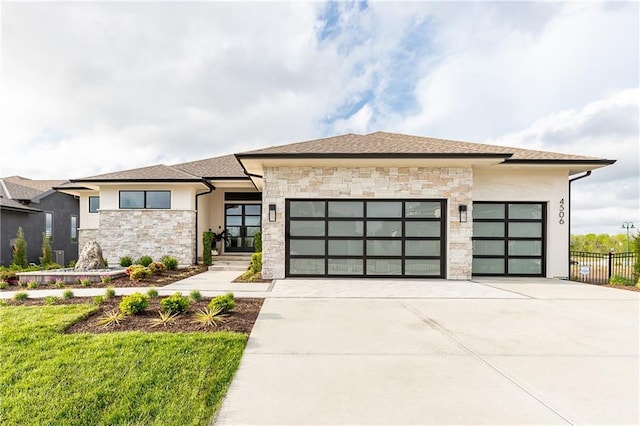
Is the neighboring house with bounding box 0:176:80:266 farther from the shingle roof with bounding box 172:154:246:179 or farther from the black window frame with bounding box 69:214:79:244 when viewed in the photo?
the shingle roof with bounding box 172:154:246:179

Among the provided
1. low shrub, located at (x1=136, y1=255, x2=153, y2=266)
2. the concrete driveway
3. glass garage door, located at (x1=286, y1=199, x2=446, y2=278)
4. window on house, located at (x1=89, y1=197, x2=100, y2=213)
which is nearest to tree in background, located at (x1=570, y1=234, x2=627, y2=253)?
glass garage door, located at (x1=286, y1=199, x2=446, y2=278)

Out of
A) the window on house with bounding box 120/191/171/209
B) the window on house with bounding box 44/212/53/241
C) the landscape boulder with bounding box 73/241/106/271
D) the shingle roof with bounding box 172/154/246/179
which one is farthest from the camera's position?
the window on house with bounding box 44/212/53/241

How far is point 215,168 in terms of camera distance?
1434cm

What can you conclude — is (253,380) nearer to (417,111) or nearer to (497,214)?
(497,214)

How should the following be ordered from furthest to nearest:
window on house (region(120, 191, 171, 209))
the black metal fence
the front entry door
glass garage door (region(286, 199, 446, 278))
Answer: the front entry door < window on house (region(120, 191, 171, 209)) < the black metal fence < glass garage door (region(286, 199, 446, 278))

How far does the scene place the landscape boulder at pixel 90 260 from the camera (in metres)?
9.82

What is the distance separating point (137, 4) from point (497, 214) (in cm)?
1145

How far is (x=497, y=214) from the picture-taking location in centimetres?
1006

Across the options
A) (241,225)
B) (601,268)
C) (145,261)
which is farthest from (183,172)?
(601,268)

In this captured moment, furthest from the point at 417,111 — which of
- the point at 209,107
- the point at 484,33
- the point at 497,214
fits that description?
the point at 209,107

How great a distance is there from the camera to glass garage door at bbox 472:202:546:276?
1005cm

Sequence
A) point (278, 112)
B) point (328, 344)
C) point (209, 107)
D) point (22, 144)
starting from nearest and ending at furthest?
point (328, 344)
point (22, 144)
point (209, 107)
point (278, 112)

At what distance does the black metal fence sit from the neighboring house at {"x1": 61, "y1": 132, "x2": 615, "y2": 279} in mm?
735

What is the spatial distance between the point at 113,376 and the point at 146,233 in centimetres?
1053
